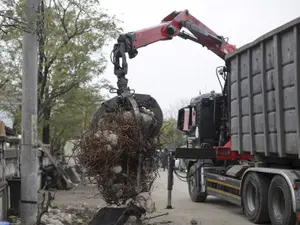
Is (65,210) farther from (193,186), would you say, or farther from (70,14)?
(70,14)

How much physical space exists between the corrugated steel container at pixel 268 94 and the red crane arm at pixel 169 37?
2398 millimetres

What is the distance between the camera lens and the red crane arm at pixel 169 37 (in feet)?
31.8

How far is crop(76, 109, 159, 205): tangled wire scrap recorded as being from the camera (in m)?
7.12

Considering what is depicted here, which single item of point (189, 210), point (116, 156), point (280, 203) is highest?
point (116, 156)

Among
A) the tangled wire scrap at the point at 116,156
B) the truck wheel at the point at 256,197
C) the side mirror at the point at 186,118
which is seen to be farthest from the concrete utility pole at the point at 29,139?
the side mirror at the point at 186,118

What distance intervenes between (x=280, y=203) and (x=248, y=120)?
1681 mm

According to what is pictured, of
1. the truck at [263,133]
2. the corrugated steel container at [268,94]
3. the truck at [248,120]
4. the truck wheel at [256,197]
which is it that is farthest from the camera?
the truck wheel at [256,197]

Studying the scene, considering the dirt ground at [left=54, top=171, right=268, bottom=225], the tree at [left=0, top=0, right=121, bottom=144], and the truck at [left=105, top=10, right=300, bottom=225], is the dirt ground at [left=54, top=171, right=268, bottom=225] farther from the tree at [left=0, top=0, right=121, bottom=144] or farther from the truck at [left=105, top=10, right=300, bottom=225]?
the tree at [left=0, top=0, right=121, bottom=144]

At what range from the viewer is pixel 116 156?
711 centimetres

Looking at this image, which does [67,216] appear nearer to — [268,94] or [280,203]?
[280,203]

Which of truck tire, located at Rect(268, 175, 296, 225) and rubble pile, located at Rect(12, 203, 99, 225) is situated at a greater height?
truck tire, located at Rect(268, 175, 296, 225)

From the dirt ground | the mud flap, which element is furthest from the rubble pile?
the mud flap

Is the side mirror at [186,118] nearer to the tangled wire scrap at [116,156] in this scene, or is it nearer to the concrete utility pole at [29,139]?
the tangled wire scrap at [116,156]

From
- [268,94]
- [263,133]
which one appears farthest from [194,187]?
[268,94]
